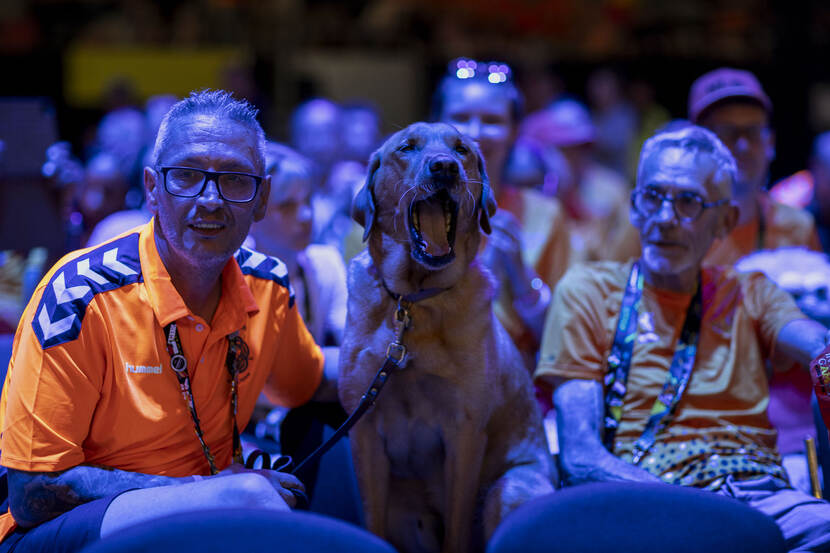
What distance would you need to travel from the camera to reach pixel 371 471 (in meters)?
2.35

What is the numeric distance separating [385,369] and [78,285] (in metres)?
0.80

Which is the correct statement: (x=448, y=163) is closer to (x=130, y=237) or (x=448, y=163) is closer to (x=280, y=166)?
(x=130, y=237)

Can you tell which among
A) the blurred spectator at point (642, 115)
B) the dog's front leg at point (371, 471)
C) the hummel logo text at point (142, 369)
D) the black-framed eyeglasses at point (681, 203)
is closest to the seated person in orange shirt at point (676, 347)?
the black-framed eyeglasses at point (681, 203)

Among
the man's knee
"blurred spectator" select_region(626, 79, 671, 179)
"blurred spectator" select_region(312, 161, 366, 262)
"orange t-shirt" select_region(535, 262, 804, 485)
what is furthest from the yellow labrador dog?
"blurred spectator" select_region(626, 79, 671, 179)

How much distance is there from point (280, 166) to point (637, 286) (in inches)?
55.4

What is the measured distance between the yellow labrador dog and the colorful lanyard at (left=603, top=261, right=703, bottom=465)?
0.30 m

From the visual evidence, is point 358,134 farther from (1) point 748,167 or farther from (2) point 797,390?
(2) point 797,390

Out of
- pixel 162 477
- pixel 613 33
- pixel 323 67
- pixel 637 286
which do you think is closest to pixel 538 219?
pixel 637 286

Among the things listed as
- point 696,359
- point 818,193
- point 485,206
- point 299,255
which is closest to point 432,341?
point 485,206

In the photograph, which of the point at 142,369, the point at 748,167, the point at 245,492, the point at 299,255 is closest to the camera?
the point at 245,492

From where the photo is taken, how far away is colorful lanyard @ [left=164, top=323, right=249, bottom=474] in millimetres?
2096

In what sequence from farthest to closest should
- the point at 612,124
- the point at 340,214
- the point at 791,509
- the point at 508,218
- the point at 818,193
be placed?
the point at 612,124 → the point at 818,193 → the point at 340,214 → the point at 508,218 → the point at 791,509

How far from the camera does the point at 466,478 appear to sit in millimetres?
2293

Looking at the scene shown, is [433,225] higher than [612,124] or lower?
lower
